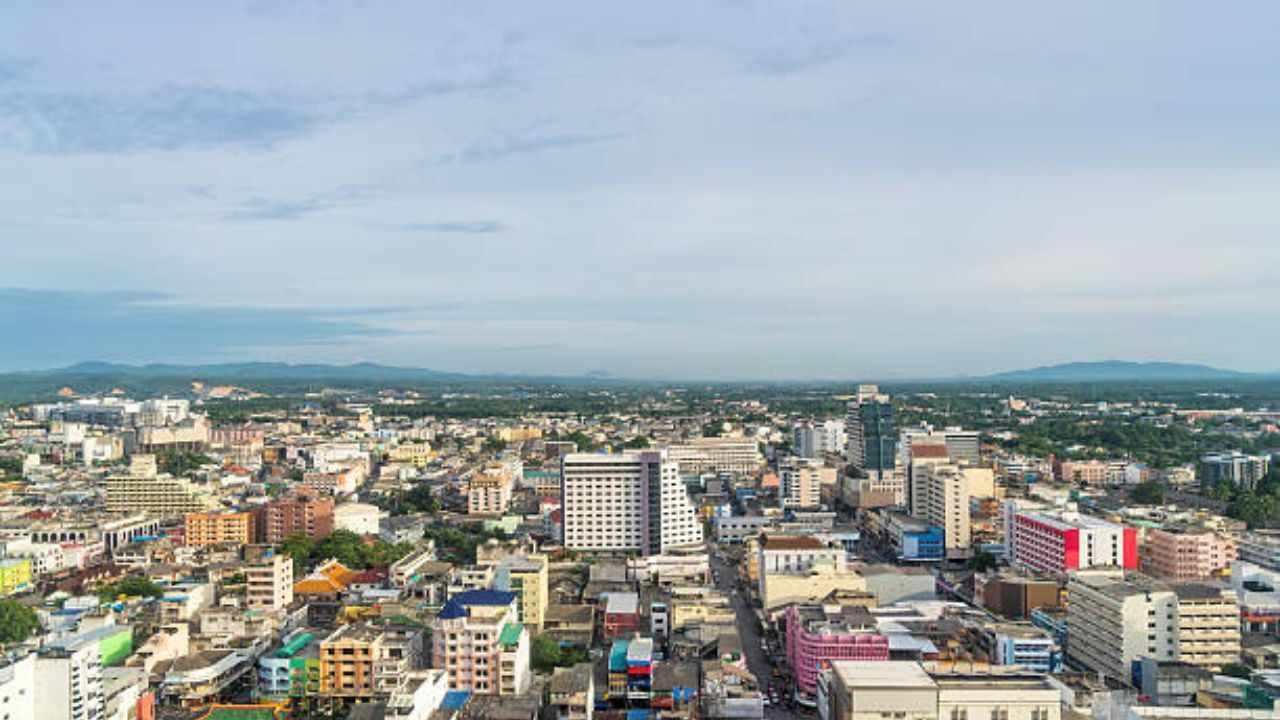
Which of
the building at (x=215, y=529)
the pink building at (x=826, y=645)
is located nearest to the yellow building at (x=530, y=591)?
the pink building at (x=826, y=645)

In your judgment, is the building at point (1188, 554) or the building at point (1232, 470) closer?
the building at point (1188, 554)

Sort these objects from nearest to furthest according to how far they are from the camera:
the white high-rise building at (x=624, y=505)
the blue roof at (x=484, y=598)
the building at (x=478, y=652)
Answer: the building at (x=478, y=652)
the blue roof at (x=484, y=598)
the white high-rise building at (x=624, y=505)

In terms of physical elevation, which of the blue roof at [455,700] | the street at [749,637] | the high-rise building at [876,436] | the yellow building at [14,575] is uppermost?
the high-rise building at [876,436]

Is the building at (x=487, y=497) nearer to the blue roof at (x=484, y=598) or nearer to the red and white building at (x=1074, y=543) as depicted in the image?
the red and white building at (x=1074, y=543)

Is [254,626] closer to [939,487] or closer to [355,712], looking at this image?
[355,712]

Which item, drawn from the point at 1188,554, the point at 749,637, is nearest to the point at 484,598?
the point at 749,637

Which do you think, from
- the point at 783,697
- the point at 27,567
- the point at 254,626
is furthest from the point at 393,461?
the point at 783,697
